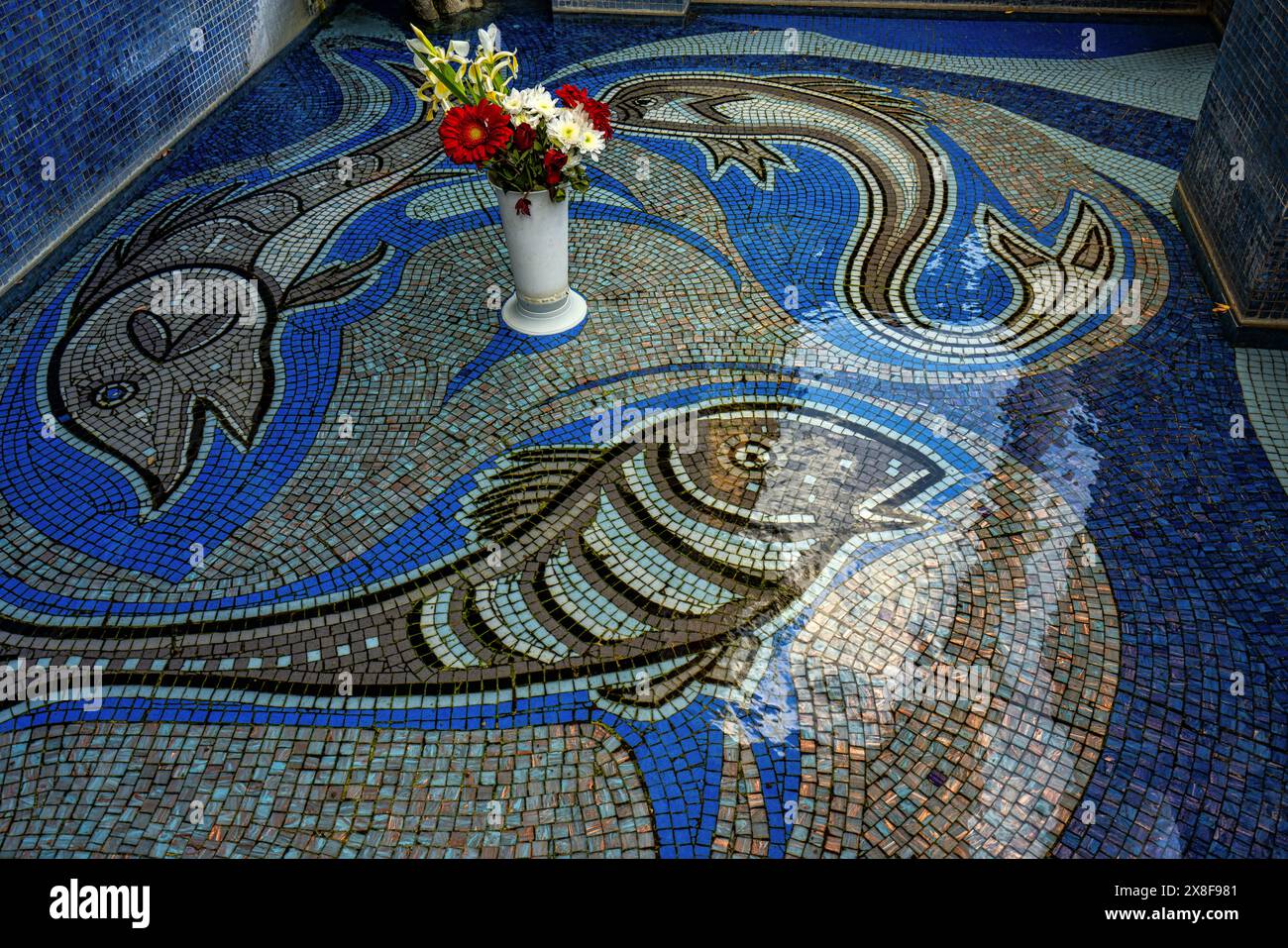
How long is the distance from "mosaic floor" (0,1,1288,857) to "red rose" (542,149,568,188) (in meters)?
0.82

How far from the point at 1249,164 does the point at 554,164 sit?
3.63 meters

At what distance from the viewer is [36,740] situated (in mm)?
3334

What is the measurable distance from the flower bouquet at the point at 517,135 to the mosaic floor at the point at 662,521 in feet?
1.96

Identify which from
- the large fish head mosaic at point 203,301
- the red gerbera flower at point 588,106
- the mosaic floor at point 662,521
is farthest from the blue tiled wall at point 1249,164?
the large fish head mosaic at point 203,301

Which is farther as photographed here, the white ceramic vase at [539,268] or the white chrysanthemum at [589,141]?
the white ceramic vase at [539,268]

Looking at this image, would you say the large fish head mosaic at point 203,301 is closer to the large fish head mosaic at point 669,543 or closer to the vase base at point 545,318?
the vase base at point 545,318

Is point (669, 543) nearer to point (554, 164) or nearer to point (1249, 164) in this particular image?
point (554, 164)

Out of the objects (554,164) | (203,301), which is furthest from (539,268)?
(203,301)

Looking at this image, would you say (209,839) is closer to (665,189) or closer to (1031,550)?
(1031,550)

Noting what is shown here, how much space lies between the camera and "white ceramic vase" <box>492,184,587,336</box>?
4.73m

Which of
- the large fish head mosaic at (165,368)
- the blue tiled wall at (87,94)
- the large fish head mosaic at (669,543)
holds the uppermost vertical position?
the blue tiled wall at (87,94)

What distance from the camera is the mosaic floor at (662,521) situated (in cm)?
318

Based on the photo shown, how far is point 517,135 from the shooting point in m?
4.41
